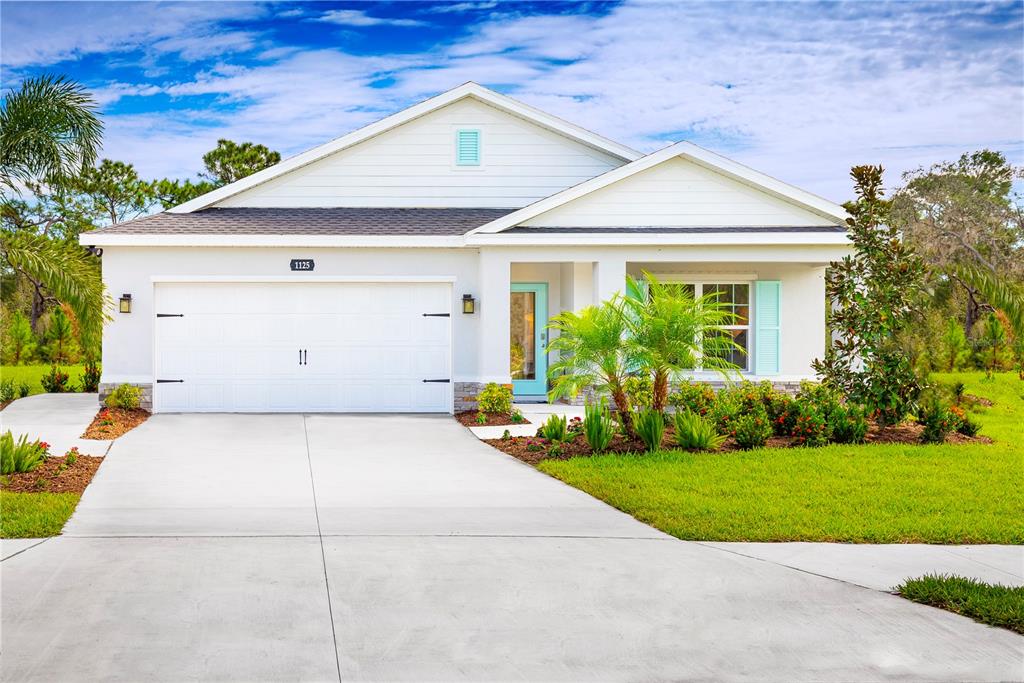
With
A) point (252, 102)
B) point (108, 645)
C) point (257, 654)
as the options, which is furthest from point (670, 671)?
point (252, 102)

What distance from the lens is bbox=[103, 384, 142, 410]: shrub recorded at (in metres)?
16.4

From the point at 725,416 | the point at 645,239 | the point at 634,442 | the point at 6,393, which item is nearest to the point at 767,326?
the point at 645,239

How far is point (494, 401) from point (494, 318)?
5.34 ft

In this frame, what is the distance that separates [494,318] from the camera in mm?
17234

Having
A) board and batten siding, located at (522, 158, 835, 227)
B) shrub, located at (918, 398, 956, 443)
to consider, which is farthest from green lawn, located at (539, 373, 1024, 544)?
board and batten siding, located at (522, 158, 835, 227)

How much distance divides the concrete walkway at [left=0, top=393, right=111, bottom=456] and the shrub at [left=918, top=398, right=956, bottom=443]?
10.7 metres

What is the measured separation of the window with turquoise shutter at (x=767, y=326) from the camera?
1834cm

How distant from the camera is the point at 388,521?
28.5ft

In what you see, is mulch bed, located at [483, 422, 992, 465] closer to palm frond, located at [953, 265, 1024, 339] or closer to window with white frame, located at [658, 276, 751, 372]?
palm frond, located at [953, 265, 1024, 339]

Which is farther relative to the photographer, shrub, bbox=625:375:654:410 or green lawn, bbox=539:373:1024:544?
shrub, bbox=625:375:654:410

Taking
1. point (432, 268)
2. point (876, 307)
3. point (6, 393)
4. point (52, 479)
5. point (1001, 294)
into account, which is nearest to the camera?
point (52, 479)

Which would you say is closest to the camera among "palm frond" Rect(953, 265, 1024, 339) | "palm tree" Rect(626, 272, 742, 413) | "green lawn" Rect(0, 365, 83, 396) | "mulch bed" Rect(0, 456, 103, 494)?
"mulch bed" Rect(0, 456, 103, 494)

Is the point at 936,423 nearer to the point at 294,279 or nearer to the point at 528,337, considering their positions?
the point at 528,337

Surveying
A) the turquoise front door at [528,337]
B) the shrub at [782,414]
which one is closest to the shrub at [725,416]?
the shrub at [782,414]
